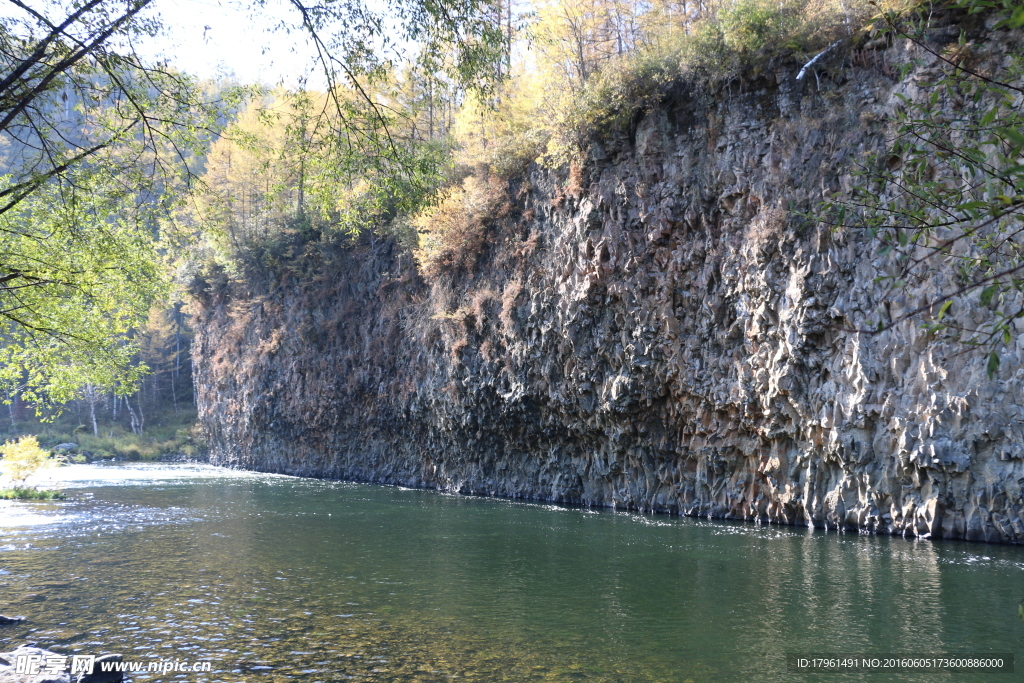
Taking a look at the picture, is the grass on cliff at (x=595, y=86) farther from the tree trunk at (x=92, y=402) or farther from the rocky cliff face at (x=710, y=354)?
the tree trunk at (x=92, y=402)

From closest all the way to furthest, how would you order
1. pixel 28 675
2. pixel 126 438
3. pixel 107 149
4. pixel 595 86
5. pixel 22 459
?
pixel 28 675, pixel 107 149, pixel 595 86, pixel 22 459, pixel 126 438

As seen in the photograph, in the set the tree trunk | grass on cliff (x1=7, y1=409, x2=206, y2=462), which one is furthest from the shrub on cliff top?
the tree trunk

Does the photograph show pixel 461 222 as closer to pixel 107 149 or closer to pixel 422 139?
pixel 422 139

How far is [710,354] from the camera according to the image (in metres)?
19.2

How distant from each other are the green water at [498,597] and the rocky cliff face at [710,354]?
1.49 meters

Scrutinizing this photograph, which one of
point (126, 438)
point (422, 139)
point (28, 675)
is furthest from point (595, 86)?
point (126, 438)

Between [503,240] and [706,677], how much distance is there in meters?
19.5

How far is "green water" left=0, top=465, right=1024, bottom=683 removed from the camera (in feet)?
27.8

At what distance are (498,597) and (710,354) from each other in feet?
34.0

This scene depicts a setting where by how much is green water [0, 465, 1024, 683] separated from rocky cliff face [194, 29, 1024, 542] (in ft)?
4.89

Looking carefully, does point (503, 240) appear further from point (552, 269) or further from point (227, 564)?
point (227, 564)

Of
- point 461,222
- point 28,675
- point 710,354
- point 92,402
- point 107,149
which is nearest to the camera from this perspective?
point 28,675

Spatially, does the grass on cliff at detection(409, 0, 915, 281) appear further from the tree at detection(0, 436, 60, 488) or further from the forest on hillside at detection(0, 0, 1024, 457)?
the tree at detection(0, 436, 60, 488)

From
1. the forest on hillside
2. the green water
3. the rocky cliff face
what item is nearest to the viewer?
the forest on hillside
